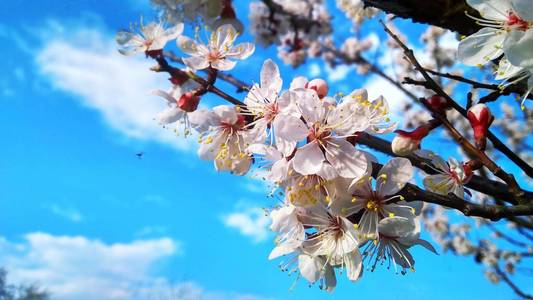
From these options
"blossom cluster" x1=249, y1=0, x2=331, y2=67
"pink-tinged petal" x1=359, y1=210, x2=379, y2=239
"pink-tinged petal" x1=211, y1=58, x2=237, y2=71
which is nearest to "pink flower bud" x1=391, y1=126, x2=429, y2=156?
"pink-tinged petal" x1=359, y1=210, x2=379, y2=239

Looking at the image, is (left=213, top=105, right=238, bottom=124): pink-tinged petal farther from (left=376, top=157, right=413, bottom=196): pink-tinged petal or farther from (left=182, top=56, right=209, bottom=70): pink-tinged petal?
(left=376, top=157, right=413, bottom=196): pink-tinged petal

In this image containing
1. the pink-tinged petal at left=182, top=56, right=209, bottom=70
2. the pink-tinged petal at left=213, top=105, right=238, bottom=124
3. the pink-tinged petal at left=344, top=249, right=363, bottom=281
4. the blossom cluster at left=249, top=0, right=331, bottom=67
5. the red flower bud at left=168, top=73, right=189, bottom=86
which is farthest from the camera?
the blossom cluster at left=249, top=0, right=331, bottom=67

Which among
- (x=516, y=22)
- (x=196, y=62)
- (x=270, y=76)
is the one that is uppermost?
(x=196, y=62)

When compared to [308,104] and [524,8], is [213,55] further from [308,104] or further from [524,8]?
[524,8]

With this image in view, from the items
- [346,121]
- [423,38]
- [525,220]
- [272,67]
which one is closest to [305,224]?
[346,121]

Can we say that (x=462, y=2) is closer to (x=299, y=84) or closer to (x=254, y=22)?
(x=299, y=84)

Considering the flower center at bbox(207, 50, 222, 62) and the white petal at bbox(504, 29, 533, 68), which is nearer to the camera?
the white petal at bbox(504, 29, 533, 68)

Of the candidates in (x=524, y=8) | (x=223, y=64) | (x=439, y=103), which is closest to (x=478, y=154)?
(x=439, y=103)
